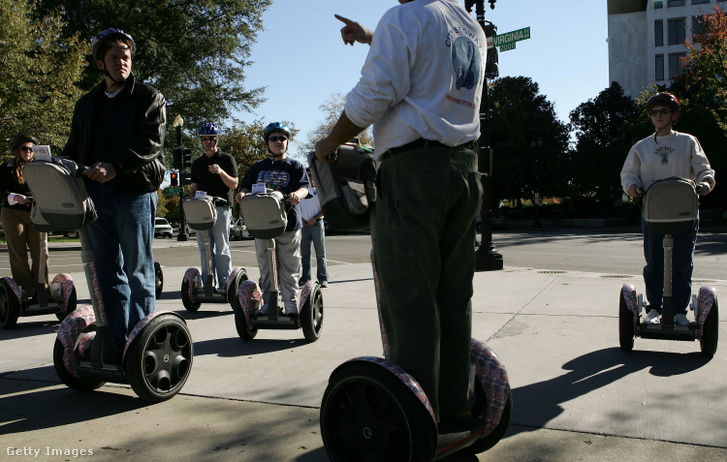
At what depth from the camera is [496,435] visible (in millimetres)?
2789

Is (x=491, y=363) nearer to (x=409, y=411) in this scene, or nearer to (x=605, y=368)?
(x=409, y=411)

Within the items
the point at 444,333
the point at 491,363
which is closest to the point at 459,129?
the point at 444,333

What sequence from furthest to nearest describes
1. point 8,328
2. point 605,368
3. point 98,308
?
point 8,328 < point 605,368 < point 98,308

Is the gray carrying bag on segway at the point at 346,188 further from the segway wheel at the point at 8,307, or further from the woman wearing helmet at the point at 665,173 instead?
the segway wheel at the point at 8,307

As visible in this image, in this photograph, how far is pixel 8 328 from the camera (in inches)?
251

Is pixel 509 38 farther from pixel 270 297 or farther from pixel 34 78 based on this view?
pixel 34 78

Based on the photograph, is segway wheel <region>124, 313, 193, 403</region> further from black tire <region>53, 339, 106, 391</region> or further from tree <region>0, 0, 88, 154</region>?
tree <region>0, 0, 88, 154</region>

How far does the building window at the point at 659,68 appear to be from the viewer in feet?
204

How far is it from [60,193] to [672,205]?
3.98 m

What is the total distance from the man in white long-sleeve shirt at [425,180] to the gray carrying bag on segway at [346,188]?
0.07 m

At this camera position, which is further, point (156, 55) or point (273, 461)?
point (156, 55)

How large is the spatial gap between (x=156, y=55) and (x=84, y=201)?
99.8 ft

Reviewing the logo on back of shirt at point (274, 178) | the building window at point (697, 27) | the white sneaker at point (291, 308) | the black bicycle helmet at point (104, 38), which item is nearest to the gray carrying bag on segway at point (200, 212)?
the logo on back of shirt at point (274, 178)

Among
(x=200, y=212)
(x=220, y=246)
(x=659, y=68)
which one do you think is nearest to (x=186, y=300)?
(x=220, y=246)
